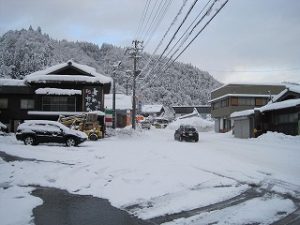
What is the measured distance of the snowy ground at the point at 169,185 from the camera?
8.33 m

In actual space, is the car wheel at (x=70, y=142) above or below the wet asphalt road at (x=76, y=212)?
above

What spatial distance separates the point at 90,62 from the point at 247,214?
403 feet

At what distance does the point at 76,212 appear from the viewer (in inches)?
340

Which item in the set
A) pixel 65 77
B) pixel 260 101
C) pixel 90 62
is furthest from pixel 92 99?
pixel 90 62

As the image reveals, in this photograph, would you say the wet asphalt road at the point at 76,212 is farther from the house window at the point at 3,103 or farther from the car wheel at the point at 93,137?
the house window at the point at 3,103

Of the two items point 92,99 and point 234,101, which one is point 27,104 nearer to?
point 92,99

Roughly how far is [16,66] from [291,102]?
71231 millimetres

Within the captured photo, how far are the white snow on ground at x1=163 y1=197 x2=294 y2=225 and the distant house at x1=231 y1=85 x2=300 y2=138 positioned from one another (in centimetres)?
2626

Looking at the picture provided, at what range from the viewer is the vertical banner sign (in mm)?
39969

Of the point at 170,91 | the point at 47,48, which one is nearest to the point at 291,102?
the point at 47,48

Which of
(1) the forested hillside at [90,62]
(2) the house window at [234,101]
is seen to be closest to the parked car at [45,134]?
(2) the house window at [234,101]

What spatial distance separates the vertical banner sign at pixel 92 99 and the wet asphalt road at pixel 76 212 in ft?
96.8

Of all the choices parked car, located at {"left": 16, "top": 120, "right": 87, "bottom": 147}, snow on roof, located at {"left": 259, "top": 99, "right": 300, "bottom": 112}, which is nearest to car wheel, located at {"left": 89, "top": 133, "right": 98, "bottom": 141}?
parked car, located at {"left": 16, "top": 120, "right": 87, "bottom": 147}

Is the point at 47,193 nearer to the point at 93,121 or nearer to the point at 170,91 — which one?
the point at 93,121
